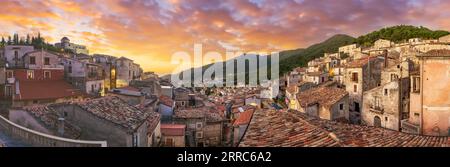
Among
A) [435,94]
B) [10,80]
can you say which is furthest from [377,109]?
[10,80]

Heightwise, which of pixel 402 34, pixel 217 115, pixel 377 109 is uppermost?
pixel 402 34

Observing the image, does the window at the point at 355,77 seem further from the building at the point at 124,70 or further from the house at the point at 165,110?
the building at the point at 124,70

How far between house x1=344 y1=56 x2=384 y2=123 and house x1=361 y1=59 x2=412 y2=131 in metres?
1.05

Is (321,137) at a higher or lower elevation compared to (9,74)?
lower

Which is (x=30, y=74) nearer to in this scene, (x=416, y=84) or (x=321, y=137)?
(x=321, y=137)

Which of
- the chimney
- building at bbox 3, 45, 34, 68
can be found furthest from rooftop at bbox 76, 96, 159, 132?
building at bbox 3, 45, 34, 68

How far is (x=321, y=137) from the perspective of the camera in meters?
8.25

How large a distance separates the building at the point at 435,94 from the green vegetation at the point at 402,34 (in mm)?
67971

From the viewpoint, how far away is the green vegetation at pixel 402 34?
81.7 metres

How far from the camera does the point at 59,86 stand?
34.2 meters

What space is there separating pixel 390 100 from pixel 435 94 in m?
7.24

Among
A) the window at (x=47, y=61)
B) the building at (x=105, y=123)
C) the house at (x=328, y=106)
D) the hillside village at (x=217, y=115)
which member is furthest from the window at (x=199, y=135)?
the window at (x=47, y=61)

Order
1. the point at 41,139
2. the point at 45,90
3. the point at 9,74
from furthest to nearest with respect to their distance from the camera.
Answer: the point at 9,74 < the point at 45,90 < the point at 41,139
